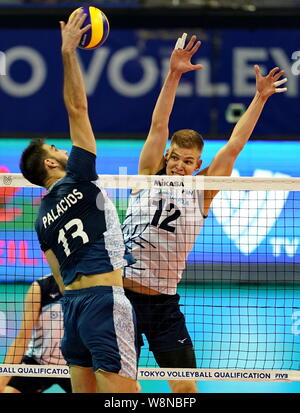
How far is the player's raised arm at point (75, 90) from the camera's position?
5.73m

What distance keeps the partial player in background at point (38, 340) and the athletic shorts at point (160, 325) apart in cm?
78

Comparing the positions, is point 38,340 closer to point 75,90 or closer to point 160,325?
point 160,325

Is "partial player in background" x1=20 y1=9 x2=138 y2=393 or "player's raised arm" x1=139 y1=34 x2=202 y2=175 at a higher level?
"player's raised arm" x1=139 y1=34 x2=202 y2=175

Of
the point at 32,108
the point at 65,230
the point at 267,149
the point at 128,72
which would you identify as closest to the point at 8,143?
the point at 32,108

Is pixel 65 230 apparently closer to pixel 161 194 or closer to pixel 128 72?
pixel 161 194

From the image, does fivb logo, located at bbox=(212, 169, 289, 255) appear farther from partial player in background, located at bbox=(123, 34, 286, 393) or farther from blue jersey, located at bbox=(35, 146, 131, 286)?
blue jersey, located at bbox=(35, 146, 131, 286)

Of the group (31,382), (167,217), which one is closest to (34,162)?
(167,217)

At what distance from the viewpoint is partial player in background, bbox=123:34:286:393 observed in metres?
7.08

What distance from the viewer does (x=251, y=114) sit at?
23.5 ft

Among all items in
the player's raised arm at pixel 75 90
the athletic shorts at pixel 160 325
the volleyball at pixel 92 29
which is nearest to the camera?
the player's raised arm at pixel 75 90

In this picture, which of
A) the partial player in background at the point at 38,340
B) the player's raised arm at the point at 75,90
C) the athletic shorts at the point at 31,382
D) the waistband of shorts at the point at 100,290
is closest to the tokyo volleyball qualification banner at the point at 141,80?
the partial player in background at the point at 38,340

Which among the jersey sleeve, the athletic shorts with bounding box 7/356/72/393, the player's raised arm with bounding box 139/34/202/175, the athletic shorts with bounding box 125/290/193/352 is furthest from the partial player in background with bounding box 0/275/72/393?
the jersey sleeve

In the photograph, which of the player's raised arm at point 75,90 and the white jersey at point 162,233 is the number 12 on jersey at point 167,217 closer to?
the white jersey at point 162,233

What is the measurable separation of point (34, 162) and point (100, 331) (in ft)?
4.41
